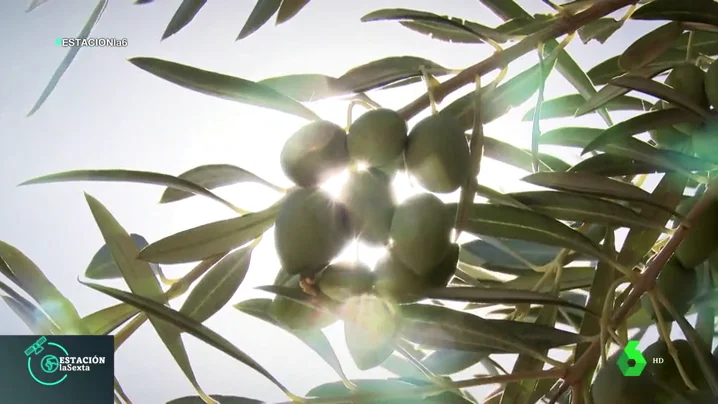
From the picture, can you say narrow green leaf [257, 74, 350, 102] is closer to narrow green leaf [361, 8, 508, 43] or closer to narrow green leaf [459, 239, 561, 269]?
narrow green leaf [361, 8, 508, 43]

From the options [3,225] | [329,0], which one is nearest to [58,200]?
[3,225]

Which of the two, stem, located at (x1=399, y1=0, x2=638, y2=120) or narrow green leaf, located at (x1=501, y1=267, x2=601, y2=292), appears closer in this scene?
stem, located at (x1=399, y1=0, x2=638, y2=120)

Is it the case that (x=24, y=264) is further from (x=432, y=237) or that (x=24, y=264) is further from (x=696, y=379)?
(x=696, y=379)

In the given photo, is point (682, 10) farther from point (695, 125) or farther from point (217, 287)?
point (217, 287)

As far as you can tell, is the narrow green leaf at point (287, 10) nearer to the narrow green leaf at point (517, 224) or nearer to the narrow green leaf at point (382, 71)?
the narrow green leaf at point (382, 71)

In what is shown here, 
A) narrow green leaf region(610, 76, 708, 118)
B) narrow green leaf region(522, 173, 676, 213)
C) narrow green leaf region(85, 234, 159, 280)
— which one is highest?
narrow green leaf region(610, 76, 708, 118)

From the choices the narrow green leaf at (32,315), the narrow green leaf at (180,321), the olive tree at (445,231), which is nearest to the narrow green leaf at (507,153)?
the olive tree at (445,231)

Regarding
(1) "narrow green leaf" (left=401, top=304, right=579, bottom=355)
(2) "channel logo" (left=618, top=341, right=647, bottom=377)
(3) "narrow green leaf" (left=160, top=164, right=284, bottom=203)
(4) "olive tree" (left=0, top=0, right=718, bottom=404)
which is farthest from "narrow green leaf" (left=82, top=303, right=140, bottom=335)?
(2) "channel logo" (left=618, top=341, right=647, bottom=377)
